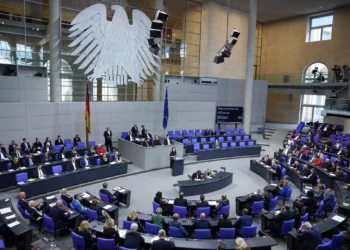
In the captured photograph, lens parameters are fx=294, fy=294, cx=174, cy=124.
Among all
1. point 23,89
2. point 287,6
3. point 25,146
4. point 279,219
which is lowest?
point 279,219

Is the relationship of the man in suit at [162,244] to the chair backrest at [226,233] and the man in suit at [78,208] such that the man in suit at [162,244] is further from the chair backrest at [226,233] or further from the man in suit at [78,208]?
the man in suit at [78,208]

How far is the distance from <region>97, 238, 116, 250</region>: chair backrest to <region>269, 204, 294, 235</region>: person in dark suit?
4.34 meters

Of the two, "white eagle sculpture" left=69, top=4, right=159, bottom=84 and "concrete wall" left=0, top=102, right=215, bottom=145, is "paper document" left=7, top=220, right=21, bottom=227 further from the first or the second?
"white eagle sculpture" left=69, top=4, right=159, bottom=84

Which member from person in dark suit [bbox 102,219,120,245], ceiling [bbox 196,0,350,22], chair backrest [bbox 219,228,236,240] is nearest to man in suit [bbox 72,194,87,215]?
person in dark suit [bbox 102,219,120,245]

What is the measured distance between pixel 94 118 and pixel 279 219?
483 inches

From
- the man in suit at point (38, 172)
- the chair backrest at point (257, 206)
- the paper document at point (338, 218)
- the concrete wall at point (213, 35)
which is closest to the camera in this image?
the paper document at point (338, 218)

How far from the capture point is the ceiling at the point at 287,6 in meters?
22.9

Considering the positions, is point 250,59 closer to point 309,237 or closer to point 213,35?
point 213,35

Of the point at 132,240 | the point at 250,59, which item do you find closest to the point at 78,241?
the point at 132,240

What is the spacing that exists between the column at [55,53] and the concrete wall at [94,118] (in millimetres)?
778

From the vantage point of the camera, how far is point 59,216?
7.41 metres

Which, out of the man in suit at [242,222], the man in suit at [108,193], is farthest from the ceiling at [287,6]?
the man in suit at [242,222]

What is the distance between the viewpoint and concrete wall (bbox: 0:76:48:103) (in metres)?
14.7

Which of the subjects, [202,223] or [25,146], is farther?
[25,146]
